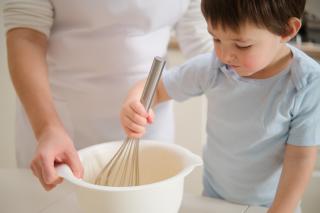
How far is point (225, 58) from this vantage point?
1.88 ft

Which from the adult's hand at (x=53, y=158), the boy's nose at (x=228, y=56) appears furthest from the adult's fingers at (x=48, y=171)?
the boy's nose at (x=228, y=56)

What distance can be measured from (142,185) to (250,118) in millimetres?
228

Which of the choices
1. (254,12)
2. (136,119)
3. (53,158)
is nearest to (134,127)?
(136,119)

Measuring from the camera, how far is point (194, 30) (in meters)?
0.86

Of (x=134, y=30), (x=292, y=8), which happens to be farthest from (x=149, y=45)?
(x=292, y=8)

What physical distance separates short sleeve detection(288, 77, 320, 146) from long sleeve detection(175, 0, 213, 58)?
321 mm

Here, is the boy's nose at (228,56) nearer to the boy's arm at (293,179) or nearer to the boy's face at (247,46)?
the boy's face at (247,46)

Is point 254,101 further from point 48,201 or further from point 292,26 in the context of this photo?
point 48,201

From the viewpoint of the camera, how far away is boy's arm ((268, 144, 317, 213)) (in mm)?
571

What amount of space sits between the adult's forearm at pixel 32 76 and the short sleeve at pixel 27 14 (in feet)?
0.04

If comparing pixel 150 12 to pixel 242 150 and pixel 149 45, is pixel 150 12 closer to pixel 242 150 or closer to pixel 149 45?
pixel 149 45

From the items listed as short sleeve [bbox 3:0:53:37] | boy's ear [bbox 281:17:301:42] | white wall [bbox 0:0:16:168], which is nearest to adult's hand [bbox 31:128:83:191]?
short sleeve [bbox 3:0:53:37]

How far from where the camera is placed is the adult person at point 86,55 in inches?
26.3

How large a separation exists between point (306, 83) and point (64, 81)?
1.47 feet
